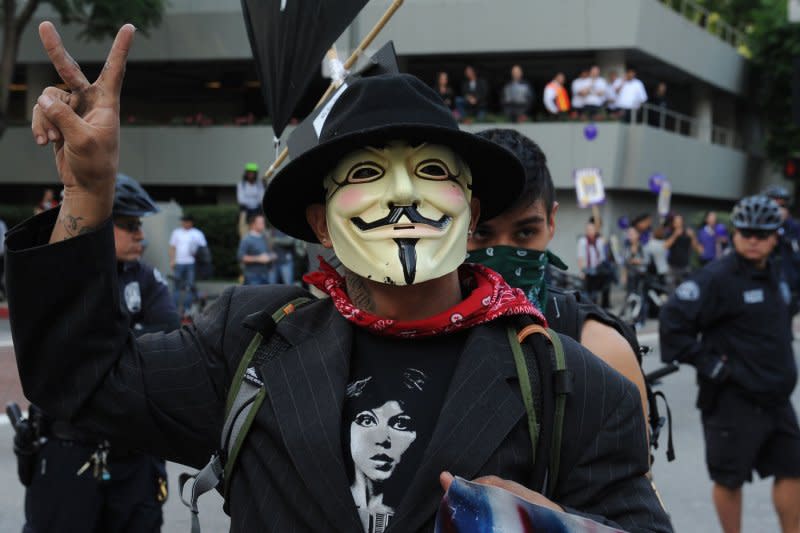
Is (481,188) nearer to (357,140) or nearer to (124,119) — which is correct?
(357,140)

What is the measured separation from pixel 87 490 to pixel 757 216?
12.3ft

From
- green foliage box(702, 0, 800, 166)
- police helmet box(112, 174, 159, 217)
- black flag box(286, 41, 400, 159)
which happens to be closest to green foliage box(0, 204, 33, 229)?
police helmet box(112, 174, 159, 217)

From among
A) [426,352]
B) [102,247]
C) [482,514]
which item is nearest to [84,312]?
[102,247]

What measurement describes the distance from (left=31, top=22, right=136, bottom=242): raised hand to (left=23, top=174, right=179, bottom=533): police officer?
2.03 meters

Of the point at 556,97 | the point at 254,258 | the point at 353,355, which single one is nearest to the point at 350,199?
the point at 353,355

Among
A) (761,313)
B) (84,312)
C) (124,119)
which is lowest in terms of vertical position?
(761,313)

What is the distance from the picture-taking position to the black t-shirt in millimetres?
2025

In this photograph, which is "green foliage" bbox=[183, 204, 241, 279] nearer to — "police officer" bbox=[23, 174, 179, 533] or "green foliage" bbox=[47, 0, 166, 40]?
"green foliage" bbox=[47, 0, 166, 40]

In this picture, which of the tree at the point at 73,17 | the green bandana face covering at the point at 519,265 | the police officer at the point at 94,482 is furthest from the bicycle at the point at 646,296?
the green bandana face covering at the point at 519,265

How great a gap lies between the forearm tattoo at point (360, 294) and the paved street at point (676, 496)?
12.0 feet

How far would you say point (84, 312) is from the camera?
77.8 inches

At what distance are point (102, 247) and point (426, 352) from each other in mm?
659

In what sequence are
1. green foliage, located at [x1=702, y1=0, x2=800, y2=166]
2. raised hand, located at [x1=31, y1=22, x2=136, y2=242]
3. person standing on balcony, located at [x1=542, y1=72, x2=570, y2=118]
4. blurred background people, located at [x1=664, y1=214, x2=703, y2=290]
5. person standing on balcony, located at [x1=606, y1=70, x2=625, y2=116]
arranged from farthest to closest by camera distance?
1. green foliage, located at [x1=702, y1=0, x2=800, y2=166]
2. person standing on balcony, located at [x1=606, y1=70, x2=625, y2=116]
3. person standing on balcony, located at [x1=542, y1=72, x2=570, y2=118]
4. blurred background people, located at [x1=664, y1=214, x2=703, y2=290]
5. raised hand, located at [x1=31, y1=22, x2=136, y2=242]

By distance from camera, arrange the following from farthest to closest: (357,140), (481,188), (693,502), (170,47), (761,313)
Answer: (170,47), (693,502), (761,313), (481,188), (357,140)
